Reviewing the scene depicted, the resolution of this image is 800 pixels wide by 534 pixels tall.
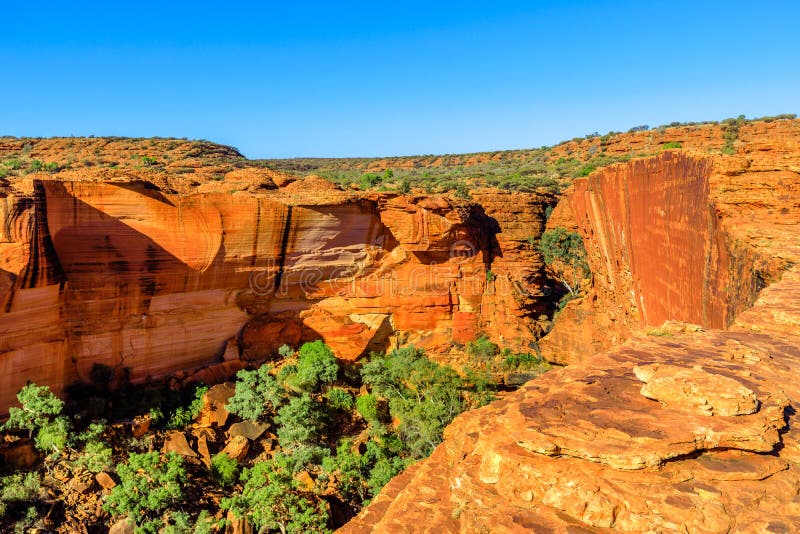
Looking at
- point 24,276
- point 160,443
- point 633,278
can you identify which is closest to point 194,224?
point 24,276

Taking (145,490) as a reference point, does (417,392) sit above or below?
above

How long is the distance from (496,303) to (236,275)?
1063 cm

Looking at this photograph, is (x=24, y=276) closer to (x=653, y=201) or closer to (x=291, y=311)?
(x=291, y=311)

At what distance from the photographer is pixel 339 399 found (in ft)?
53.1

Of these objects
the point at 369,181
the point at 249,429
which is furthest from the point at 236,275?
the point at 369,181

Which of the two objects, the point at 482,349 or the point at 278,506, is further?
the point at 482,349

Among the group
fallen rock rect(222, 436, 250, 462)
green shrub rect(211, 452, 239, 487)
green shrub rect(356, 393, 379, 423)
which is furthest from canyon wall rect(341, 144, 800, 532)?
green shrub rect(356, 393, 379, 423)

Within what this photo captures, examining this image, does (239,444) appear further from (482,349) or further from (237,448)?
(482,349)

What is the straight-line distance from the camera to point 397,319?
62.6ft

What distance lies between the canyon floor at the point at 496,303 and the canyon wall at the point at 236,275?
6 centimetres

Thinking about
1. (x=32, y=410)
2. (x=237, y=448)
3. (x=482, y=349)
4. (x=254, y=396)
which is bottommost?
(x=237, y=448)

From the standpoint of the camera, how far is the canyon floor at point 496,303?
3.21 m

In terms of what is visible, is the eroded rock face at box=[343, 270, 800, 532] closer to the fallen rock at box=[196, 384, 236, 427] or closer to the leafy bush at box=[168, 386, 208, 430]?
the fallen rock at box=[196, 384, 236, 427]

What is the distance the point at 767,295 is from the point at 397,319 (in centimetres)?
1406
